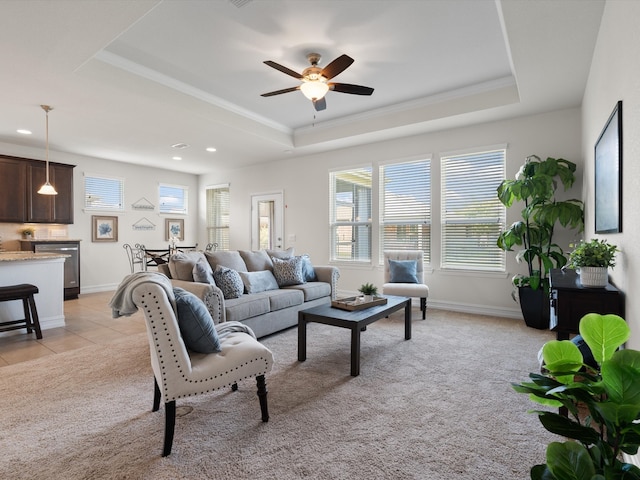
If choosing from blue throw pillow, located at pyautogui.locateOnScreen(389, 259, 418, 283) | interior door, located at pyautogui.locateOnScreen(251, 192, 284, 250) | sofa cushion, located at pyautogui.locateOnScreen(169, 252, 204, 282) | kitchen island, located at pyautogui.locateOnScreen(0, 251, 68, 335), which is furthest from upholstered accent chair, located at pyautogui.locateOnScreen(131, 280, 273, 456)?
interior door, located at pyautogui.locateOnScreen(251, 192, 284, 250)

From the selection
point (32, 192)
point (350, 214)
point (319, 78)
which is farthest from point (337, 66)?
point (32, 192)

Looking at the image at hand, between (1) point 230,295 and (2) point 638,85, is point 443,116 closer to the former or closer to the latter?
(2) point 638,85

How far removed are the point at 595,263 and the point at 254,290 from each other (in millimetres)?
3198

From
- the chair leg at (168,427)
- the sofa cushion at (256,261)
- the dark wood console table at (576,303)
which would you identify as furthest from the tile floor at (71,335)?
the dark wood console table at (576,303)

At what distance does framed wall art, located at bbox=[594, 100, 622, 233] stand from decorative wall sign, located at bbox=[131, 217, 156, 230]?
26.7 ft

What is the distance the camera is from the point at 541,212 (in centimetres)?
411

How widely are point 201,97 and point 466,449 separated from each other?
4.81m

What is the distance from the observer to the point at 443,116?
4.77 m

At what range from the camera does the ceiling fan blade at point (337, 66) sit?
3.07 meters

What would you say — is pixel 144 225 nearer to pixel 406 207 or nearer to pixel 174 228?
pixel 174 228

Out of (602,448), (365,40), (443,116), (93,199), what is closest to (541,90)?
(443,116)

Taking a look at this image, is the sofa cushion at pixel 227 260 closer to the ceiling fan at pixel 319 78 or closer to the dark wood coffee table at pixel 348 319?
the dark wood coffee table at pixel 348 319

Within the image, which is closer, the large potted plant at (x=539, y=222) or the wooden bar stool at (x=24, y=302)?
the wooden bar stool at (x=24, y=302)

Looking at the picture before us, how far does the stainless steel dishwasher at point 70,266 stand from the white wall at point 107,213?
0.56 m
